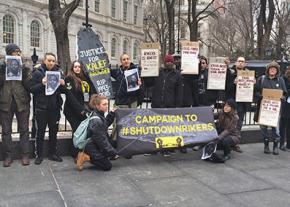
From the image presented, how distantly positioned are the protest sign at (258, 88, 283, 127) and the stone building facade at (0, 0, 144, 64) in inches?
792

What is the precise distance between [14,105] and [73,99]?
39.0 inches

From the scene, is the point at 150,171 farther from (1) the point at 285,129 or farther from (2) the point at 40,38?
(2) the point at 40,38

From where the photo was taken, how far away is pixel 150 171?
6480mm

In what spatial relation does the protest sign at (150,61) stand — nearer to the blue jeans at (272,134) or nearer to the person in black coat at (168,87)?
the person in black coat at (168,87)

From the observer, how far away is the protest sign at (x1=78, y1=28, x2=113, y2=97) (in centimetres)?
732

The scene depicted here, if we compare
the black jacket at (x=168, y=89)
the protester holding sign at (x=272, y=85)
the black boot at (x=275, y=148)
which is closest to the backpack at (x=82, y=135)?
the black jacket at (x=168, y=89)

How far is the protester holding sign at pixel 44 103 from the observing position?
6.46 metres

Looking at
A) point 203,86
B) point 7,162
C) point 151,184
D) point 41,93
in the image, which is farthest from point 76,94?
point 203,86

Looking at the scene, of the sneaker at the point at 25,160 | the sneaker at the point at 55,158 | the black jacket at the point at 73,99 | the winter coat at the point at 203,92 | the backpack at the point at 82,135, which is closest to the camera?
the backpack at the point at 82,135

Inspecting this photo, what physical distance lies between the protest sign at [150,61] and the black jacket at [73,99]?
139 cm

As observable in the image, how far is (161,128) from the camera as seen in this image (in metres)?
7.01

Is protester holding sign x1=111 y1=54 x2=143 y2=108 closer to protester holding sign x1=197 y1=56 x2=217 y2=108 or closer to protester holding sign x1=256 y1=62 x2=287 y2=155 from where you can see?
protester holding sign x1=197 y1=56 x2=217 y2=108

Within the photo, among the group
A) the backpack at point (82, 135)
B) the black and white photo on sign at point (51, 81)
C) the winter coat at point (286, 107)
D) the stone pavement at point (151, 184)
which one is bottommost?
the stone pavement at point (151, 184)

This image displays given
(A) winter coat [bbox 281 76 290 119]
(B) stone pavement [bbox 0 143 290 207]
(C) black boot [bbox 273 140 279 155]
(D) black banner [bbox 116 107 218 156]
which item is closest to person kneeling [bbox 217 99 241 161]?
(D) black banner [bbox 116 107 218 156]
